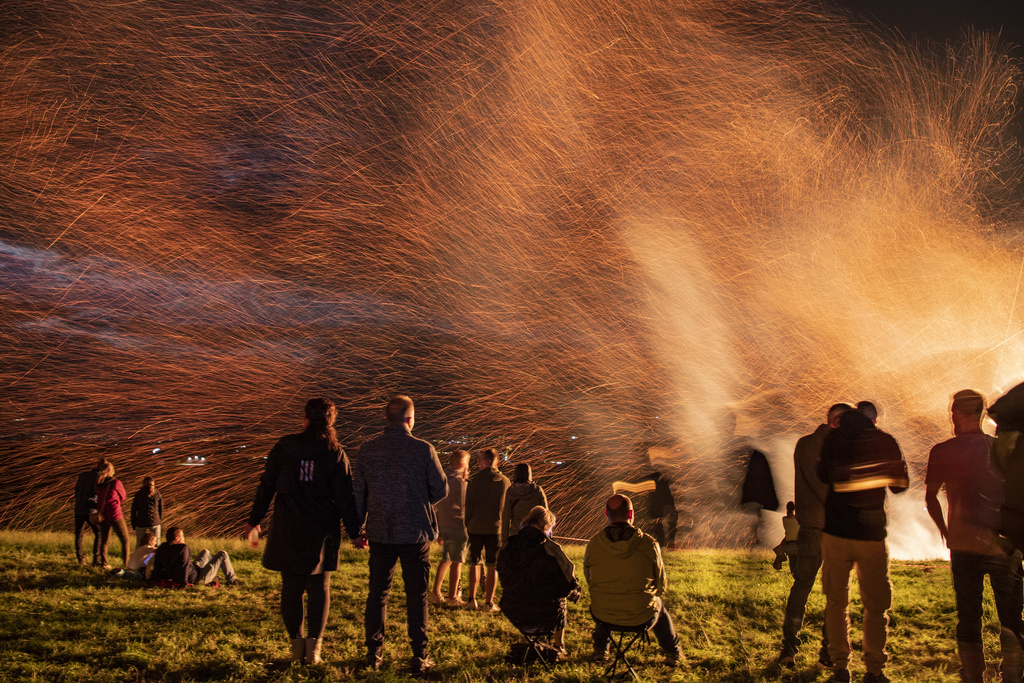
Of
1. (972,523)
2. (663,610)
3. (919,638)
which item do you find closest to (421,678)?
(663,610)

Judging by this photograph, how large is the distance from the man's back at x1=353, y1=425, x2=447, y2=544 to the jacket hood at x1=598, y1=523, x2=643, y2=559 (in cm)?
115

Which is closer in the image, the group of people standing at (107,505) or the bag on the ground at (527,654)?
the bag on the ground at (527,654)

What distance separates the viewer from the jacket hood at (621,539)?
15.3 feet

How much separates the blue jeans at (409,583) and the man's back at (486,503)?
172cm

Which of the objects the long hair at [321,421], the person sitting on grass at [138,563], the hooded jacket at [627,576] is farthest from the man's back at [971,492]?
the person sitting on grass at [138,563]

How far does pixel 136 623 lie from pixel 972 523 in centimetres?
634

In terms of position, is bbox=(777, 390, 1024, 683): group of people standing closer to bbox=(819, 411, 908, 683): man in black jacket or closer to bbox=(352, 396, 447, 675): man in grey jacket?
bbox=(819, 411, 908, 683): man in black jacket

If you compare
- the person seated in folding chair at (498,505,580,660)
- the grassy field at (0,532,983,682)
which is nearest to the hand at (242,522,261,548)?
the grassy field at (0,532,983,682)

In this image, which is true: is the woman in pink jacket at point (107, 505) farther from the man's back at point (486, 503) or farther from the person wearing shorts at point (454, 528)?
the man's back at point (486, 503)

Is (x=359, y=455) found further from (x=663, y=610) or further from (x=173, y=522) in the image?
(x=173, y=522)

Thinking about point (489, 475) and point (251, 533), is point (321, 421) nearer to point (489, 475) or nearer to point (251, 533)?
point (251, 533)

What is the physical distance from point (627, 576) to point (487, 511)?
6.49 feet

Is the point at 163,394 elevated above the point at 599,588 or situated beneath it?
elevated above

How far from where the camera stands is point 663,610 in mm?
4930
